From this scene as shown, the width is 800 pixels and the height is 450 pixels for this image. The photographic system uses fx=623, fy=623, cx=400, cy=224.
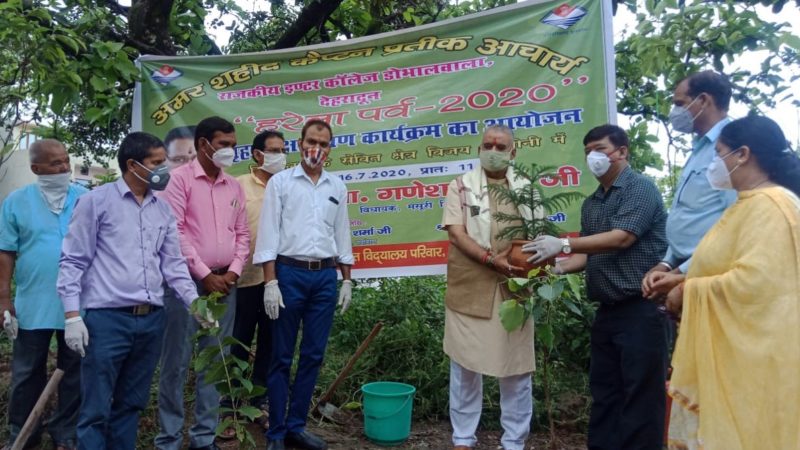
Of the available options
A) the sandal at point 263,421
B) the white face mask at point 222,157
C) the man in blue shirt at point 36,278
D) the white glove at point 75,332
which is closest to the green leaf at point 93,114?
the man in blue shirt at point 36,278

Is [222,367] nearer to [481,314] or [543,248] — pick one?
[481,314]

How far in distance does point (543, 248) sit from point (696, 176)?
784 millimetres

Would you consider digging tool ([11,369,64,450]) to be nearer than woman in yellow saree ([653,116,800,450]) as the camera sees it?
No

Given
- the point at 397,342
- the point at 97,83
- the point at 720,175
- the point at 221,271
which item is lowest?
the point at 397,342

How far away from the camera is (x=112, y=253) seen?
291 cm

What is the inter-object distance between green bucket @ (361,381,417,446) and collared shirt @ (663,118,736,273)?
1.82 m

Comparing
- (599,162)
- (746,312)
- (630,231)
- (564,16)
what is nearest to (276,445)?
(630,231)

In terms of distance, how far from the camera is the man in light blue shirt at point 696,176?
9.34ft

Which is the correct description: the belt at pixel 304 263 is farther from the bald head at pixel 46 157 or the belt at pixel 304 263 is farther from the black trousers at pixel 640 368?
the black trousers at pixel 640 368

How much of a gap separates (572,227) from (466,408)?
1405mm

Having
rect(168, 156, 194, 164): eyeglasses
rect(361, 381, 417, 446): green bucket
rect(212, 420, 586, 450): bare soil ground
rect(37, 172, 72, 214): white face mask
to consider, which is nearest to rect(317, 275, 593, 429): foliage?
rect(212, 420, 586, 450): bare soil ground

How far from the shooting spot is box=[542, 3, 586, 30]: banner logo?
4105mm

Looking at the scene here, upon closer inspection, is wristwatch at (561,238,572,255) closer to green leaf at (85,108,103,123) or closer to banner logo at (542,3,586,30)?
banner logo at (542,3,586,30)

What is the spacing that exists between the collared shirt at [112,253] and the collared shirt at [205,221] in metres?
0.40
